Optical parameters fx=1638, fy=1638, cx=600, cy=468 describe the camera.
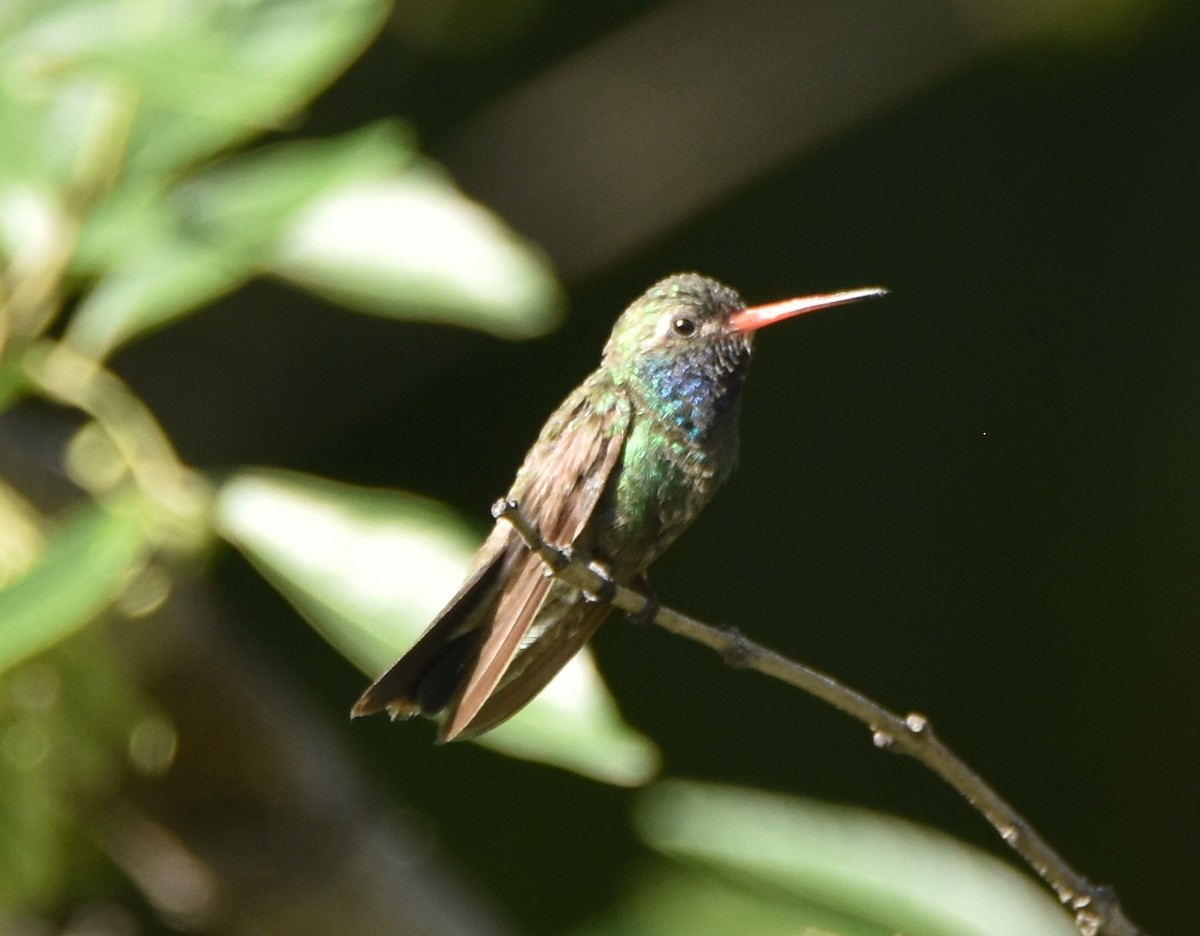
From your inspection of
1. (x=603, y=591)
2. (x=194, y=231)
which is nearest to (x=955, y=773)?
(x=603, y=591)

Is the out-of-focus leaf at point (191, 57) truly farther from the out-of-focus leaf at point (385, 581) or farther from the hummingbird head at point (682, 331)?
the hummingbird head at point (682, 331)

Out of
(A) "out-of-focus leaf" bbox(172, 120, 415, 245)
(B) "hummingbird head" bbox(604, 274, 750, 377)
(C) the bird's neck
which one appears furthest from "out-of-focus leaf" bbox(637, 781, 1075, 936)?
(A) "out-of-focus leaf" bbox(172, 120, 415, 245)

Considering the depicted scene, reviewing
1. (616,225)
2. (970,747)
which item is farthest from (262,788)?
(970,747)

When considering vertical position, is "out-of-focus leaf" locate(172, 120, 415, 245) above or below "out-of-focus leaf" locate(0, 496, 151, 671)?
above

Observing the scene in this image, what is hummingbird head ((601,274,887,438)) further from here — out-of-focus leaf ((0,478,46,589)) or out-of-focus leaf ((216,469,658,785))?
out-of-focus leaf ((0,478,46,589))

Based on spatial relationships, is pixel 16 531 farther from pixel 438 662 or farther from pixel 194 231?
pixel 438 662

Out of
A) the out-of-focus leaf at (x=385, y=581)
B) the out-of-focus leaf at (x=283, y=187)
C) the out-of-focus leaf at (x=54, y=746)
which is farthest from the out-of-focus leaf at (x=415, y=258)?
the out-of-focus leaf at (x=54, y=746)
